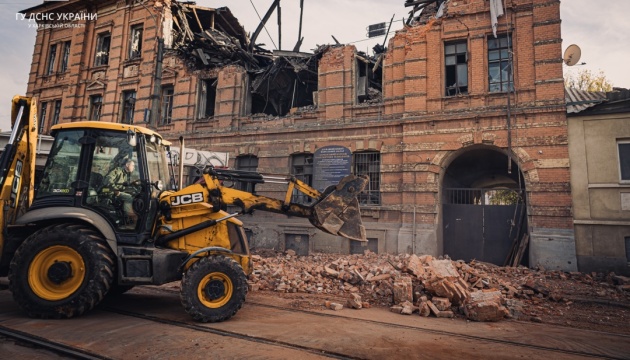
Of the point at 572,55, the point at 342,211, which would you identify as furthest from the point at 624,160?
the point at 342,211

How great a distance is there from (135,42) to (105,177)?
1797 cm

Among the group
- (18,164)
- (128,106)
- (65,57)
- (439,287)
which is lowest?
(439,287)

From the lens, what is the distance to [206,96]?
18234 millimetres

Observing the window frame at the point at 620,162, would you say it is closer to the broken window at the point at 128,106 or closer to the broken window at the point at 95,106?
the broken window at the point at 128,106

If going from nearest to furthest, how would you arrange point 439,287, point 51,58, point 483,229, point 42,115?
point 439,287 → point 483,229 → point 42,115 → point 51,58

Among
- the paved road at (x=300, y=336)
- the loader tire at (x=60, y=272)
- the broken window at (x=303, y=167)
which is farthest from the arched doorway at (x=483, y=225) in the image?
the loader tire at (x=60, y=272)

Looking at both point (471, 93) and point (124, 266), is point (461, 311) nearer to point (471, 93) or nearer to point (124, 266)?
point (124, 266)

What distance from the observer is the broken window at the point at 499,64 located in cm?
1245

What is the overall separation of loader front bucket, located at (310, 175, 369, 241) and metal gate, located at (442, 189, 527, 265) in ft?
28.3

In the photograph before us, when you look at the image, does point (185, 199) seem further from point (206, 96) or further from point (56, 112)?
point (56, 112)

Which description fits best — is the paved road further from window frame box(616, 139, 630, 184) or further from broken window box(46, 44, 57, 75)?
broken window box(46, 44, 57, 75)

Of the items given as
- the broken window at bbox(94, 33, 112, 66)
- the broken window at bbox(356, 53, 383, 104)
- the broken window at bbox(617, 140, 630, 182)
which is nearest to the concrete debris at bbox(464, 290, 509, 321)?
the broken window at bbox(617, 140, 630, 182)

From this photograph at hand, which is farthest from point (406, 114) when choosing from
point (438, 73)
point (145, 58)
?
point (145, 58)

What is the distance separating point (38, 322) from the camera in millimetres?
5078
